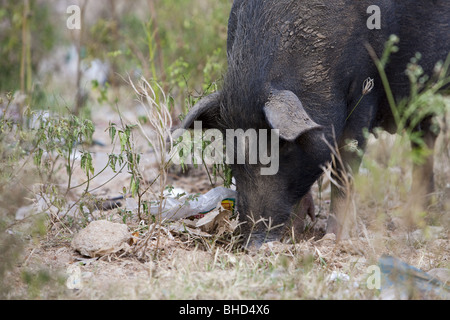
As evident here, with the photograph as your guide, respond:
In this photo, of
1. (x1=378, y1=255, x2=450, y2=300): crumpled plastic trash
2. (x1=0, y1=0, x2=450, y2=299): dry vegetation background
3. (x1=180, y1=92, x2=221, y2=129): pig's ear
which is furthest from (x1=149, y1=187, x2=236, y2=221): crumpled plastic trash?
(x1=378, y1=255, x2=450, y2=300): crumpled plastic trash

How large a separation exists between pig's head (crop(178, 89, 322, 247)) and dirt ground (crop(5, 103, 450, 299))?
0.68 feet

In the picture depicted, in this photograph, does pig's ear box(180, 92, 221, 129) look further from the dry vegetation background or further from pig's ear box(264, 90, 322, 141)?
pig's ear box(264, 90, 322, 141)

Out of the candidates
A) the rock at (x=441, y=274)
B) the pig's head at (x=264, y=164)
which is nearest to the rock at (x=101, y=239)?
the pig's head at (x=264, y=164)

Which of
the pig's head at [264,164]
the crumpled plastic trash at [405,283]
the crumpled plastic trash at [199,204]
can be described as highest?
the pig's head at [264,164]

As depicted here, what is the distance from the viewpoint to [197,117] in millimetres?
3854

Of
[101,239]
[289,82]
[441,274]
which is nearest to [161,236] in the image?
[101,239]

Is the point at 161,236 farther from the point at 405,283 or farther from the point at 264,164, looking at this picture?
the point at 405,283

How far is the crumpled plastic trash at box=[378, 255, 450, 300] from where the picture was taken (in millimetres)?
2799

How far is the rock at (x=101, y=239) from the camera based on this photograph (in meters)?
3.45

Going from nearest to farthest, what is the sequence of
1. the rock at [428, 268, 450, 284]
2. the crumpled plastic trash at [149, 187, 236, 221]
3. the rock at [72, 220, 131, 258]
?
the rock at [428, 268, 450, 284]
the rock at [72, 220, 131, 258]
the crumpled plastic trash at [149, 187, 236, 221]

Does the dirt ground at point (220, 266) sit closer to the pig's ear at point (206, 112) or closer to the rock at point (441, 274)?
the rock at point (441, 274)

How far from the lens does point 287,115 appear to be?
3.36 meters

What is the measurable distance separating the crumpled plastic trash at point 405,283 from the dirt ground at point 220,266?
0.04 m

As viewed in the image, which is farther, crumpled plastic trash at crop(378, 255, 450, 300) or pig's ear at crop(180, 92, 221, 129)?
pig's ear at crop(180, 92, 221, 129)
